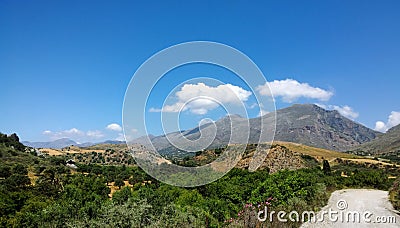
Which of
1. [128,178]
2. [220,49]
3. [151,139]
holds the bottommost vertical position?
[128,178]

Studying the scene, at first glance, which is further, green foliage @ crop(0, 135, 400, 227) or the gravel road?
the gravel road

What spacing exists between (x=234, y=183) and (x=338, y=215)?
52.6 ft

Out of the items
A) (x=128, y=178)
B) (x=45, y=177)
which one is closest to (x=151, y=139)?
(x=45, y=177)

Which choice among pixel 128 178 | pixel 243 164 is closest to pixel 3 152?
pixel 128 178

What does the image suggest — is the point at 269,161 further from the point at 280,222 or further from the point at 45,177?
the point at 280,222

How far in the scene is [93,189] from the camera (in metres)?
39.2

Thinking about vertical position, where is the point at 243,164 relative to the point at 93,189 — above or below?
above

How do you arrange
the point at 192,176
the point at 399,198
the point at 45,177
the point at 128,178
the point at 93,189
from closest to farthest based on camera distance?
the point at 399,198 < the point at 192,176 < the point at 93,189 < the point at 45,177 < the point at 128,178

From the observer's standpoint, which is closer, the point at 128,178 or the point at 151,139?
the point at 151,139

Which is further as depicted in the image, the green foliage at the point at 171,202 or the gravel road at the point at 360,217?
the gravel road at the point at 360,217

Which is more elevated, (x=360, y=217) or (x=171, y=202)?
(x=360, y=217)

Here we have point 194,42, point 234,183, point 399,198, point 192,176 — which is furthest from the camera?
point 234,183

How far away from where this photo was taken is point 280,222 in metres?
9.85

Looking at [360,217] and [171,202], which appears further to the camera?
[171,202]
